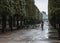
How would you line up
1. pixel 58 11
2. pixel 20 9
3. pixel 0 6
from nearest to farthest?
pixel 0 6 → pixel 58 11 → pixel 20 9

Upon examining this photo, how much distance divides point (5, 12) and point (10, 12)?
3.96 feet

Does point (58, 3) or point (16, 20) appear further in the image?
point (16, 20)

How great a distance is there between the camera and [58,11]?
131 ft

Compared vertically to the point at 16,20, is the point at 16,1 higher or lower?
higher

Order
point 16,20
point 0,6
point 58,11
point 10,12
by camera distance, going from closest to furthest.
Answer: point 0,6 → point 10,12 → point 58,11 → point 16,20

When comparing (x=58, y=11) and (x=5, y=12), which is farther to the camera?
(x=58, y=11)

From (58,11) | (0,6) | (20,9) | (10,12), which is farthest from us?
(20,9)

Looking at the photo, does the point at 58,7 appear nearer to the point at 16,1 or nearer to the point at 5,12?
the point at 16,1

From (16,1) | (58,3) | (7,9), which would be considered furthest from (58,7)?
(7,9)

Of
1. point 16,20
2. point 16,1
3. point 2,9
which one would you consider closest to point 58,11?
point 16,1

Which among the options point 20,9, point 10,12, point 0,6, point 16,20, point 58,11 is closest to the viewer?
point 0,6

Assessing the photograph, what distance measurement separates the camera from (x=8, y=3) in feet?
116

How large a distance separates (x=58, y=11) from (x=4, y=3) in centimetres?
1034

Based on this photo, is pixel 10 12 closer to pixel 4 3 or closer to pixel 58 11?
pixel 4 3
